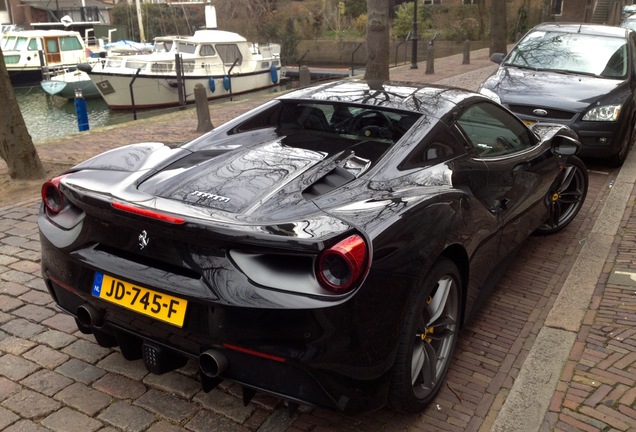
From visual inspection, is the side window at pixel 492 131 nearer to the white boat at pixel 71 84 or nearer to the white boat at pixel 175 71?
the white boat at pixel 175 71

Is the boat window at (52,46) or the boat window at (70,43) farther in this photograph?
the boat window at (70,43)

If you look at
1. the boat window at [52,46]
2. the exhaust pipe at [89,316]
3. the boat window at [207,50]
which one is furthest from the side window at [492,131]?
the boat window at [52,46]

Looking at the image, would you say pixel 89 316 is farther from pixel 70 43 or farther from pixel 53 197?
pixel 70 43

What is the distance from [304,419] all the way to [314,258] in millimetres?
1000

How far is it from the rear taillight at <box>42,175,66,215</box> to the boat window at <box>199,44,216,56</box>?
2229 cm

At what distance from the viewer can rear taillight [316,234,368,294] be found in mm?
2369

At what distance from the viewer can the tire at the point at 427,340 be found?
2.69m

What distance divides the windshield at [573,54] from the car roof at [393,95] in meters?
5.10

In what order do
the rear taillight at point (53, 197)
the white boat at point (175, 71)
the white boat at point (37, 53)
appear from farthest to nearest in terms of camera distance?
the white boat at point (37, 53), the white boat at point (175, 71), the rear taillight at point (53, 197)

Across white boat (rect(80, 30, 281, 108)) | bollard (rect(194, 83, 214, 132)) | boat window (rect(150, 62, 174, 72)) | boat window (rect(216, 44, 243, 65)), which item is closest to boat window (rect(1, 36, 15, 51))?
white boat (rect(80, 30, 281, 108))

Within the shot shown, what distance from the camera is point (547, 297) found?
14.6 feet

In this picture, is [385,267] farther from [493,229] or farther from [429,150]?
[493,229]

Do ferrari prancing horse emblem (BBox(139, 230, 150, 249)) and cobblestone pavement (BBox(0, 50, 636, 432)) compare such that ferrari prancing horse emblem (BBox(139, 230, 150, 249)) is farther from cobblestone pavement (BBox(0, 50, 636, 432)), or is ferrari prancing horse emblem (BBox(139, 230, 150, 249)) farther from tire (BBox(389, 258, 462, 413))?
tire (BBox(389, 258, 462, 413))

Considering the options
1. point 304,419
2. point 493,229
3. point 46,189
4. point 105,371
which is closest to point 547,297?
point 493,229
